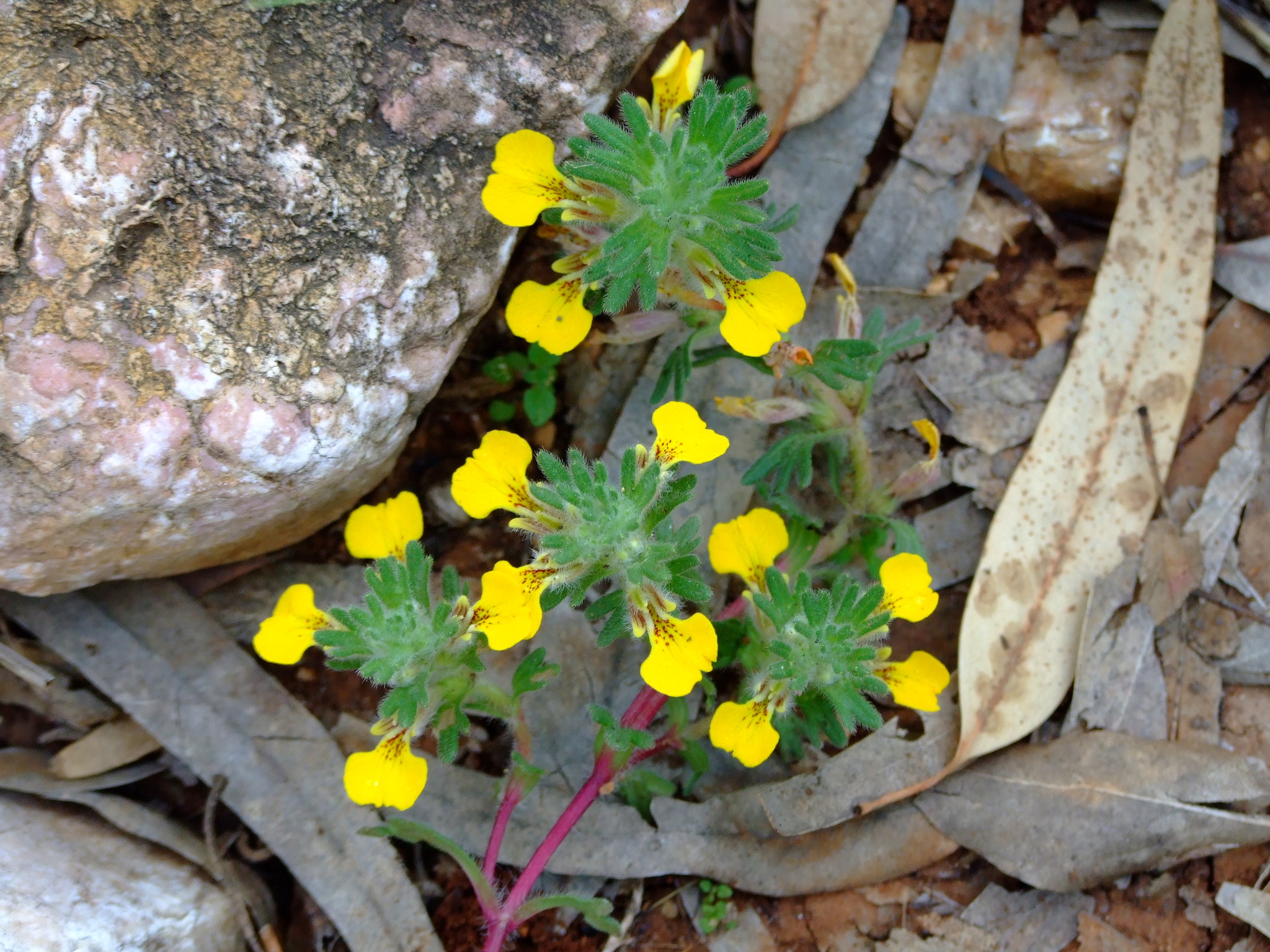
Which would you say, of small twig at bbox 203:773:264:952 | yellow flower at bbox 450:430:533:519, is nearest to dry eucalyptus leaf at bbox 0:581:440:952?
small twig at bbox 203:773:264:952

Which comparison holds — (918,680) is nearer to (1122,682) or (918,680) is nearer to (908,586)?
(908,586)

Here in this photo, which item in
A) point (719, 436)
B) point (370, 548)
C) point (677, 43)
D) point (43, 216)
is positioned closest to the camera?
point (43, 216)

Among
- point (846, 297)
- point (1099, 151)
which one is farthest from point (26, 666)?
point (1099, 151)

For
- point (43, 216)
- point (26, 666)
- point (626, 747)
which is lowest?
point (26, 666)

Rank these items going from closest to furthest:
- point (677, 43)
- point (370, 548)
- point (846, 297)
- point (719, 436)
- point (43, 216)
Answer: point (43, 216) → point (719, 436) → point (370, 548) → point (846, 297) → point (677, 43)

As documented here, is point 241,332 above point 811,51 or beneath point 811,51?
beneath

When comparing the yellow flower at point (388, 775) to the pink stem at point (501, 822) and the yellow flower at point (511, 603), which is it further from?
the yellow flower at point (511, 603)

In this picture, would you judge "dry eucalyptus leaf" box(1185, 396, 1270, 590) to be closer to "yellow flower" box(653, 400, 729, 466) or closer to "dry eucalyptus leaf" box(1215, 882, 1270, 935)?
"dry eucalyptus leaf" box(1215, 882, 1270, 935)

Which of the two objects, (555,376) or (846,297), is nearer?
(846,297)

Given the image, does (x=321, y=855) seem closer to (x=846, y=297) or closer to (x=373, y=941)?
(x=373, y=941)

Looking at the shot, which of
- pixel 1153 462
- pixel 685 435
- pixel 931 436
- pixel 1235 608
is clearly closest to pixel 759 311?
pixel 685 435
